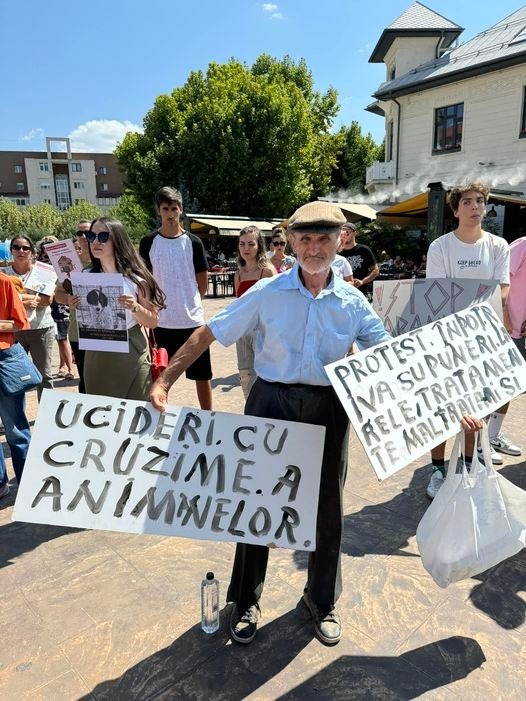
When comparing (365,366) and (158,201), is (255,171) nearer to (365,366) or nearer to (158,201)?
(158,201)

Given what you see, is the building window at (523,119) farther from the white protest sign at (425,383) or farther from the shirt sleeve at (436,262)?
the white protest sign at (425,383)

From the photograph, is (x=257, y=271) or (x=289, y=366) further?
(x=257, y=271)

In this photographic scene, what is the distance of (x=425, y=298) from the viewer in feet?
10.9

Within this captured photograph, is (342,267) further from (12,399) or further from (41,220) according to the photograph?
(41,220)

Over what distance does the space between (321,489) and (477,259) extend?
1.97m

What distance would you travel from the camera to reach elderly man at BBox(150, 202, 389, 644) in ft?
6.52

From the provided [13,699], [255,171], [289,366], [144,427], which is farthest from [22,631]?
[255,171]

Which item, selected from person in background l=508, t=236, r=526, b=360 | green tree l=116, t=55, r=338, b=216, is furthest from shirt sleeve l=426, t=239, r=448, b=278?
green tree l=116, t=55, r=338, b=216

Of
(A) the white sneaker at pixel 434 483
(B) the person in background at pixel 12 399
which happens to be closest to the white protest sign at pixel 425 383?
(A) the white sneaker at pixel 434 483

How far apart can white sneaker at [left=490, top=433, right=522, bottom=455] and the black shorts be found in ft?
8.31

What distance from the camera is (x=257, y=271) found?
480cm

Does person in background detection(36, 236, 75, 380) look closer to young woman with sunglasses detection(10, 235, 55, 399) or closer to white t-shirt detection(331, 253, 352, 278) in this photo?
young woman with sunglasses detection(10, 235, 55, 399)

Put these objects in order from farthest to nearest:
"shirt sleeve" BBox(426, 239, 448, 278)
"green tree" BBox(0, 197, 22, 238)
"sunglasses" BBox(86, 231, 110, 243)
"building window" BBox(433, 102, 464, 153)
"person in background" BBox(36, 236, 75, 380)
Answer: "green tree" BBox(0, 197, 22, 238), "building window" BBox(433, 102, 464, 153), "person in background" BBox(36, 236, 75, 380), "shirt sleeve" BBox(426, 239, 448, 278), "sunglasses" BBox(86, 231, 110, 243)

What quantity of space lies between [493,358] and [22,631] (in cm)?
257
